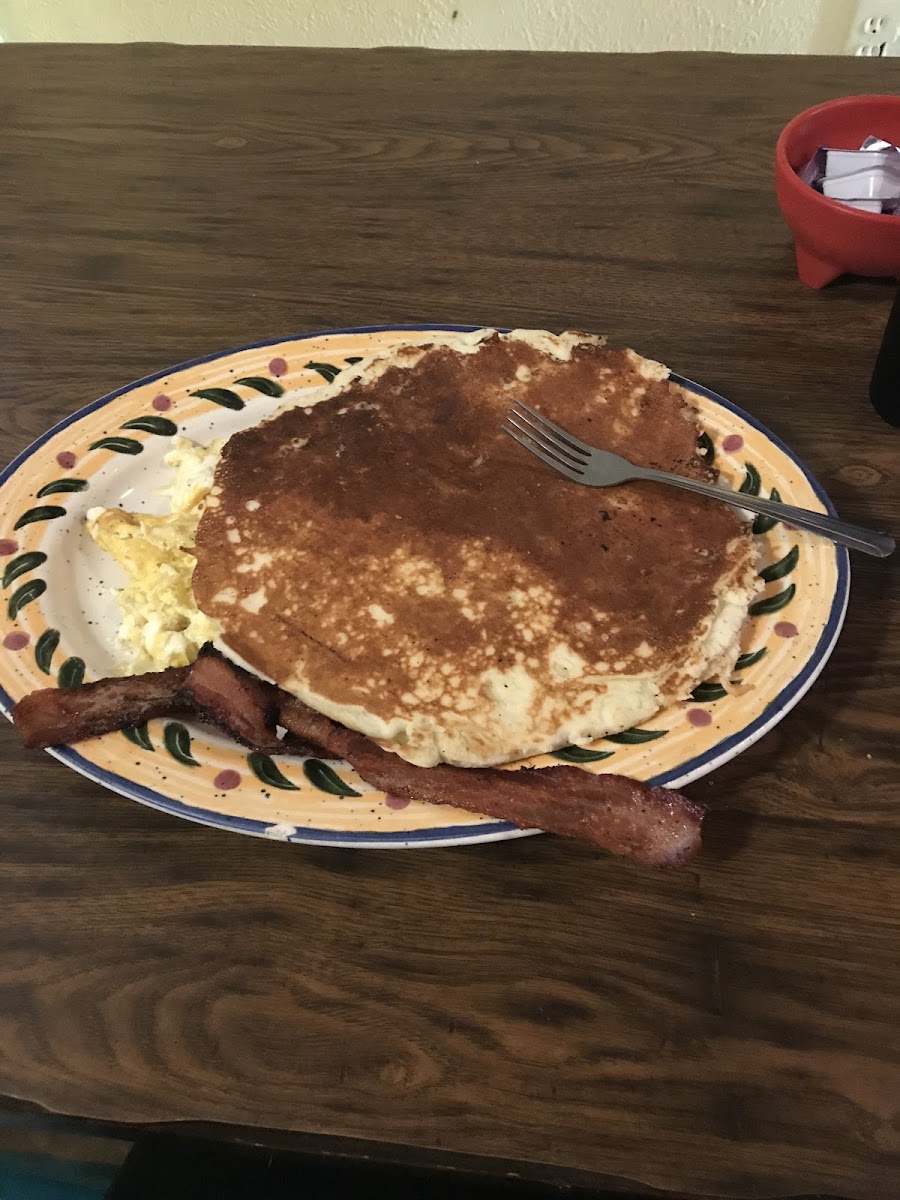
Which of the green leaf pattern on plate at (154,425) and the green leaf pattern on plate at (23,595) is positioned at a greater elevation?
the green leaf pattern on plate at (154,425)

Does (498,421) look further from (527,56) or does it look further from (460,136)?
(527,56)

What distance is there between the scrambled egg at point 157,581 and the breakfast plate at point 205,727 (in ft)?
0.13

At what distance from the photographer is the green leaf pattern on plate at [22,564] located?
1244 millimetres

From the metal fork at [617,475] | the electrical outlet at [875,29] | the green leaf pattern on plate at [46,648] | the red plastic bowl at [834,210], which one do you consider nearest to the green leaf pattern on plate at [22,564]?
the green leaf pattern on plate at [46,648]

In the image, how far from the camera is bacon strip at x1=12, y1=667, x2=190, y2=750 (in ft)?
3.48

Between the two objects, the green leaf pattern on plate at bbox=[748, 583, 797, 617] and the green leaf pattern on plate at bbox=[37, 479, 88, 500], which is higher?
the green leaf pattern on plate at bbox=[748, 583, 797, 617]

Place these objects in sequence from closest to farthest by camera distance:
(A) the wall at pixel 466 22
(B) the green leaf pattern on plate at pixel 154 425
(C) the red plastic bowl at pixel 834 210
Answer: (B) the green leaf pattern on plate at pixel 154 425 < (C) the red plastic bowl at pixel 834 210 < (A) the wall at pixel 466 22

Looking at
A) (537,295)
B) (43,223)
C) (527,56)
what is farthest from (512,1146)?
(527,56)

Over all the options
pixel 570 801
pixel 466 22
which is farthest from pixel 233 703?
pixel 466 22

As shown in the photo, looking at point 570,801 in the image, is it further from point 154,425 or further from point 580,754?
point 154,425

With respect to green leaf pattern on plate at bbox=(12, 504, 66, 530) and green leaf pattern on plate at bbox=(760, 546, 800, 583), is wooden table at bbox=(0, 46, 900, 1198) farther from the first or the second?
green leaf pattern on plate at bbox=(12, 504, 66, 530)

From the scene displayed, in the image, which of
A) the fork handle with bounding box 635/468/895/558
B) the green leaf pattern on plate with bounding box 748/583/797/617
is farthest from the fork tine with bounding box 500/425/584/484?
the green leaf pattern on plate with bounding box 748/583/797/617

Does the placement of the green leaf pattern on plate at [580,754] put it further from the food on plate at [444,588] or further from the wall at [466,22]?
the wall at [466,22]

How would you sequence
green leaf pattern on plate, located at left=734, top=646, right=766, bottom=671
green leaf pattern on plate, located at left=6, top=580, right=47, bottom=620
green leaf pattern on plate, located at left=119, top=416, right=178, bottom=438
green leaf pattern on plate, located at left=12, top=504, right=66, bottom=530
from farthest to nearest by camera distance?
green leaf pattern on plate, located at left=119, top=416, right=178, bottom=438 < green leaf pattern on plate, located at left=12, top=504, right=66, bottom=530 < green leaf pattern on plate, located at left=6, top=580, right=47, bottom=620 < green leaf pattern on plate, located at left=734, top=646, right=766, bottom=671
